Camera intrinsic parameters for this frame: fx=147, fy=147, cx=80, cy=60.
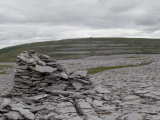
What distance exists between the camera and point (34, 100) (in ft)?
46.0

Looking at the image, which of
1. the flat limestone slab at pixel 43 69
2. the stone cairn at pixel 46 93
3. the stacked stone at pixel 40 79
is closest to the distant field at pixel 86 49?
the stacked stone at pixel 40 79

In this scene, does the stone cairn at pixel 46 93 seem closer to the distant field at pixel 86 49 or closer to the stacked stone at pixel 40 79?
the stacked stone at pixel 40 79

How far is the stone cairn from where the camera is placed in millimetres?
11283

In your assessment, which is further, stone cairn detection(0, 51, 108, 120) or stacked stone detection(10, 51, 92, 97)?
stacked stone detection(10, 51, 92, 97)

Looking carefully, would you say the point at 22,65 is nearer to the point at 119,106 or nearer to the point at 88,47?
the point at 119,106

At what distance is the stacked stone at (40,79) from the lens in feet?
50.4

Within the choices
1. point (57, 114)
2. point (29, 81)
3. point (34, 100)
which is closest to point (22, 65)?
point (29, 81)

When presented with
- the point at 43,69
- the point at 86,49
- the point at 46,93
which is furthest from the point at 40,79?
the point at 86,49

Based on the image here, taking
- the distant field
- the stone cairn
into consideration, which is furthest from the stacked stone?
the distant field

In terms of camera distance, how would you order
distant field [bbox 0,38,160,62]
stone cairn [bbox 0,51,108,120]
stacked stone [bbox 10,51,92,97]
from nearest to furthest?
stone cairn [bbox 0,51,108,120]
stacked stone [bbox 10,51,92,97]
distant field [bbox 0,38,160,62]

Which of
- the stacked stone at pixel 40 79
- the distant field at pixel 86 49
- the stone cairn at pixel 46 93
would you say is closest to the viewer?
the stone cairn at pixel 46 93

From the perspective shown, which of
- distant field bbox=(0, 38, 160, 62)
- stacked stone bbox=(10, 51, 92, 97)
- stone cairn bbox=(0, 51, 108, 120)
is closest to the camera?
stone cairn bbox=(0, 51, 108, 120)

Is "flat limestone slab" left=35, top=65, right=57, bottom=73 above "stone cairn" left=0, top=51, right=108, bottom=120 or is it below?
above

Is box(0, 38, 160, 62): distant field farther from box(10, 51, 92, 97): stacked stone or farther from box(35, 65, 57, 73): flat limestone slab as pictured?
box(35, 65, 57, 73): flat limestone slab
